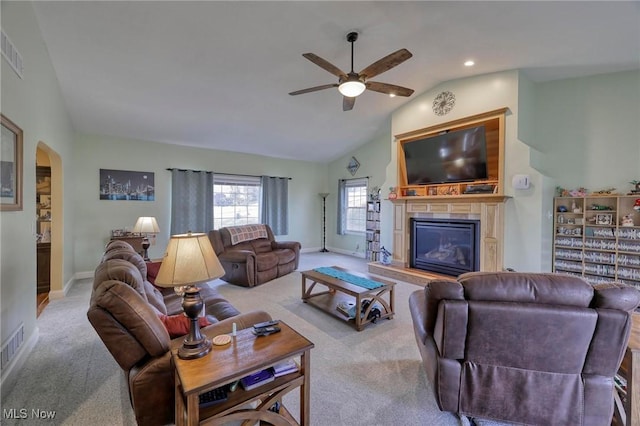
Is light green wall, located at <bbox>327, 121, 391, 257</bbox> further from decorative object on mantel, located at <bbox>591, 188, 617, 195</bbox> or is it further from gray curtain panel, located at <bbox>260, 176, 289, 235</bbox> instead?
decorative object on mantel, located at <bbox>591, 188, 617, 195</bbox>

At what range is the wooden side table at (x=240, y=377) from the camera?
1257 millimetres

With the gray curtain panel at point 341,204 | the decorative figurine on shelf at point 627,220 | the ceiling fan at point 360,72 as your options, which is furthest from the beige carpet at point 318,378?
the gray curtain panel at point 341,204

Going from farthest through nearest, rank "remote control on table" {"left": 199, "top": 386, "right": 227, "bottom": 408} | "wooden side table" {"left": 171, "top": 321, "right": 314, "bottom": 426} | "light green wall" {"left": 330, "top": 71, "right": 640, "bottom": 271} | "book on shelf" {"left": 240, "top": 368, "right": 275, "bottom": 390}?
1. "light green wall" {"left": 330, "top": 71, "right": 640, "bottom": 271}
2. "book on shelf" {"left": 240, "top": 368, "right": 275, "bottom": 390}
3. "remote control on table" {"left": 199, "top": 386, "right": 227, "bottom": 408}
4. "wooden side table" {"left": 171, "top": 321, "right": 314, "bottom": 426}

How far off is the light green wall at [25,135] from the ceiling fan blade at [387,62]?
288 cm

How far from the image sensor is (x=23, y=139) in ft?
8.09

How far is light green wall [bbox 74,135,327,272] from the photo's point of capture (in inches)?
195

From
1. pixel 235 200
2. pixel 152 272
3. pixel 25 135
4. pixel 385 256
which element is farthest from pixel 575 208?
pixel 25 135

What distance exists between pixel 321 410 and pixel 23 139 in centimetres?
332

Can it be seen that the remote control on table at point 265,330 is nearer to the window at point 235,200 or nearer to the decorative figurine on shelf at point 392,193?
the decorative figurine on shelf at point 392,193

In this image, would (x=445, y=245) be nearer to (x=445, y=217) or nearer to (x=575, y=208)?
(x=445, y=217)

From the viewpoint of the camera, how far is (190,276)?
147 centimetres

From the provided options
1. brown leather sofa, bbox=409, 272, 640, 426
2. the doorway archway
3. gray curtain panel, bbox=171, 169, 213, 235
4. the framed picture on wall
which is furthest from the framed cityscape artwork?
brown leather sofa, bbox=409, 272, 640, 426

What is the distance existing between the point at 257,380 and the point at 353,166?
6279 millimetres

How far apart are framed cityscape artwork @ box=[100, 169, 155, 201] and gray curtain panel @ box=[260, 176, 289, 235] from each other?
2.42 m
